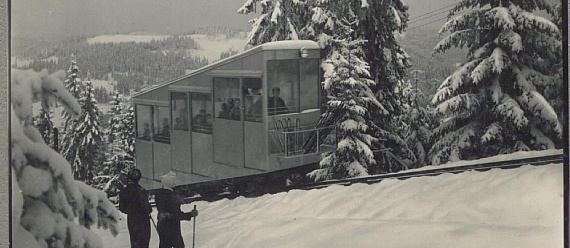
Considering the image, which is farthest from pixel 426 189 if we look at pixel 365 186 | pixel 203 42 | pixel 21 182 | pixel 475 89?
pixel 21 182

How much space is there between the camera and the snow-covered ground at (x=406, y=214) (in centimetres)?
290

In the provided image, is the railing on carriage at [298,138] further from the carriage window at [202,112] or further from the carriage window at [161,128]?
the carriage window at [161,128]

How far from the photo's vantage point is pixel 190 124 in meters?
2.99

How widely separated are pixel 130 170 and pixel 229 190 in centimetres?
38

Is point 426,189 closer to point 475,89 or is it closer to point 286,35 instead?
point 475,89

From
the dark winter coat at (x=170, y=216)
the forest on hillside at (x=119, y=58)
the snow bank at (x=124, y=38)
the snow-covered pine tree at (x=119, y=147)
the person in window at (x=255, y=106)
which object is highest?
the snow bank at (x=124, y=38)

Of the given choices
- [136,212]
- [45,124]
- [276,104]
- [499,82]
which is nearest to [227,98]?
[276,104]

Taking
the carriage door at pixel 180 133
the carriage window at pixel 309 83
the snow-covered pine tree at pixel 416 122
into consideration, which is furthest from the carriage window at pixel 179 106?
the snow-covered pine tree at pixel 416 122

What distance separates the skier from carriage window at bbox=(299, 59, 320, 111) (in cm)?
57

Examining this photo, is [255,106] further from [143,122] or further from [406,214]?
[406,214]

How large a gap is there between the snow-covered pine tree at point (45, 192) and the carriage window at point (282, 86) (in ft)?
2.39

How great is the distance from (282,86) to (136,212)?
74cm

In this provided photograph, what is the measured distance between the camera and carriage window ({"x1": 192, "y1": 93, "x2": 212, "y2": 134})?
2.96 m

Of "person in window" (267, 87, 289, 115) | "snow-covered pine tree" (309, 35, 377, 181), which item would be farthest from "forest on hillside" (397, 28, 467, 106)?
"person in window" (267, 87, 289, 115)
